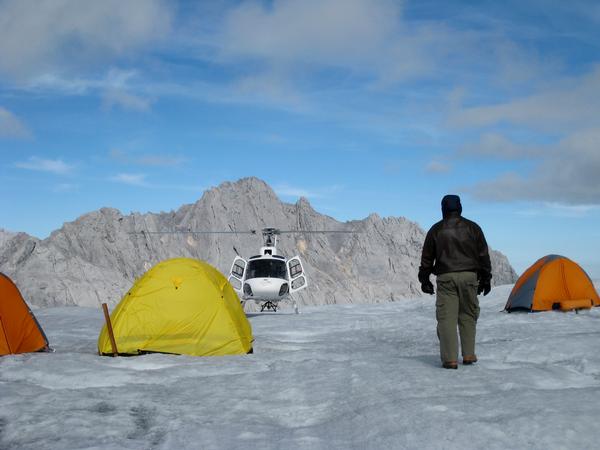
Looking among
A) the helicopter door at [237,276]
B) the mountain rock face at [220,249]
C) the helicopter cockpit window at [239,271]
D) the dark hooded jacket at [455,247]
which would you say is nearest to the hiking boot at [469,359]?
the dark hooded jacket at [455,247]

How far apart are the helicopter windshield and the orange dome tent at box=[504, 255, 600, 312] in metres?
9.19

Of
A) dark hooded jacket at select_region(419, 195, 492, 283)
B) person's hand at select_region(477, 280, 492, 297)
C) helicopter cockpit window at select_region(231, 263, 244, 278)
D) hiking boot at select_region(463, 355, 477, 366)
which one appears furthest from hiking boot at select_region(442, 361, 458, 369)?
helicopter cockpit window at select_region(231, 263, 244, 278)

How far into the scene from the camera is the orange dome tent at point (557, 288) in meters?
16.2

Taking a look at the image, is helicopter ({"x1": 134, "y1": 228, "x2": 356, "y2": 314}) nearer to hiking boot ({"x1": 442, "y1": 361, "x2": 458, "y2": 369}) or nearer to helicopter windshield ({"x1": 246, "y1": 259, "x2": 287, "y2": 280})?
helicopter windshield ({"x1": 246, "y1": 259, "x2": 287, "y2": 280})

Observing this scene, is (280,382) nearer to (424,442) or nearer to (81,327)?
(424,442)

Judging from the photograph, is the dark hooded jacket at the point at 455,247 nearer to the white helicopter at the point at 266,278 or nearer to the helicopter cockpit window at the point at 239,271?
the white helicopter at the point at 266,278

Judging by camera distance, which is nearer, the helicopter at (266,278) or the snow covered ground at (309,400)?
the snow covered ground at (309,400)

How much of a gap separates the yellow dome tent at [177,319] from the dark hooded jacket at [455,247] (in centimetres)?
359

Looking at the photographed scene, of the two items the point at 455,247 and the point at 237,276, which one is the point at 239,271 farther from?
the point at 455,247

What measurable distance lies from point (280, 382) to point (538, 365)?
3411 millimetres

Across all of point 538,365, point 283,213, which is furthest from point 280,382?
point 283,213

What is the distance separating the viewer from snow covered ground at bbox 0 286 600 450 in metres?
4.93

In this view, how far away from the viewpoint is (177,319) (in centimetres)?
999

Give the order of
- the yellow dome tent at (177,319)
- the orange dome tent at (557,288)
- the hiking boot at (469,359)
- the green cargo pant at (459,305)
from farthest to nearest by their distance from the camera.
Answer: the orange dome tent at (557,288) → the yellow dome tent at (177,319) → the hiking boot at (469,359) → the green cargo pant at (459,305)
